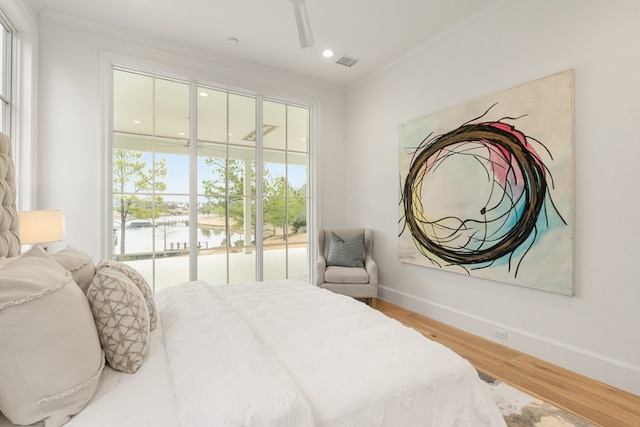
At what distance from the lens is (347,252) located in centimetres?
376

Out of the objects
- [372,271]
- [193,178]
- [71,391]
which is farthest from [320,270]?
[71,391]

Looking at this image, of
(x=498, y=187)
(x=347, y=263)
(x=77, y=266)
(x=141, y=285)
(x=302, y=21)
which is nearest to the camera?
(x=77, y=266)

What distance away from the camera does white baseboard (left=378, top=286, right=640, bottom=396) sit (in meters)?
1.96

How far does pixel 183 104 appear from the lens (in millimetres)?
3479

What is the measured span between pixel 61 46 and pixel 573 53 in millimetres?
4318

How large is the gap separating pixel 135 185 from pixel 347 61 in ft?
9.24

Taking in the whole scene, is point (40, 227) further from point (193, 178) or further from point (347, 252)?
point (347, 252)

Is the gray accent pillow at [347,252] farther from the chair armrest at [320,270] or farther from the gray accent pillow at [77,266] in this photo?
the gray accent pillow at [77,266]

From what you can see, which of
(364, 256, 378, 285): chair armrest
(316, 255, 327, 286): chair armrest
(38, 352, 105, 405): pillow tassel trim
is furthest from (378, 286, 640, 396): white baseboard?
(38, 352, 105, 405): pillow tassel trim

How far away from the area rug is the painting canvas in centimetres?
85

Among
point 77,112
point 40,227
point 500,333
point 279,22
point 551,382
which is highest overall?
point 279,22

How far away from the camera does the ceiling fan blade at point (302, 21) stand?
1.94 m

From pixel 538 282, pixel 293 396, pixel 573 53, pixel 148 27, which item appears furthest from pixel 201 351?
pixel 148 27

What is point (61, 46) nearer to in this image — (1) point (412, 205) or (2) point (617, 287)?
(1) point (412, 205)
